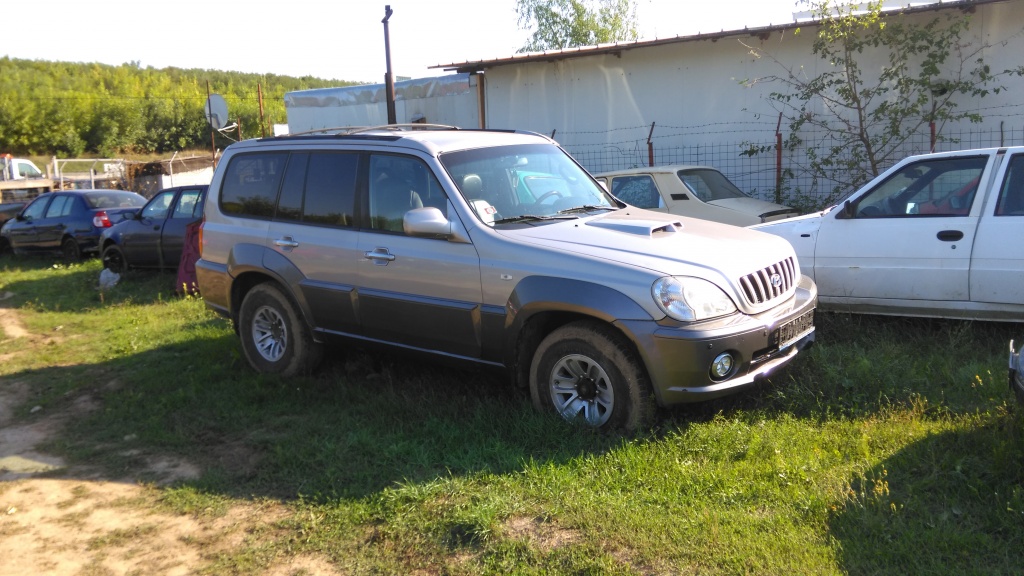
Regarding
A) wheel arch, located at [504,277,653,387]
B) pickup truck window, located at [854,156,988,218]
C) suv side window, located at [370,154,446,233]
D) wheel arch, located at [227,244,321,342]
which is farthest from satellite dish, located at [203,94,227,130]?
pickup truck window, located at [854,156,988,218]

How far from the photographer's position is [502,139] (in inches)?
248

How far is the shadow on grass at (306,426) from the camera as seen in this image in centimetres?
479

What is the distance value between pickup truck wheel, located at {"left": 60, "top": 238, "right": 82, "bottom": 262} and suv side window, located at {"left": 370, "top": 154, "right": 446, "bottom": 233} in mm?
11825

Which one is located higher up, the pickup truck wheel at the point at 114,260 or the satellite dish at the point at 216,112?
the satellite dish at the point at 216,112

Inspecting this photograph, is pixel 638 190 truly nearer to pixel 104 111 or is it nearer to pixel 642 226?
pixel 642 226

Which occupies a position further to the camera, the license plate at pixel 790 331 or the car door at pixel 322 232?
the car door at pixel 322 232

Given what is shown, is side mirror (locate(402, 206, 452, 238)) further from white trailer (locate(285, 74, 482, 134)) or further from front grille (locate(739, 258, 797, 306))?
white trailer (locate(285, 74, 482, 134))

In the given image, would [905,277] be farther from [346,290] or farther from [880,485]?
[346,290]

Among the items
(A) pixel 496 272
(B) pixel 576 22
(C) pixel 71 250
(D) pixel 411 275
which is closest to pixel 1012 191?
(A) pixel 496 272

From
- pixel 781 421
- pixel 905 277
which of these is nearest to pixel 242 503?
pixel 781 421

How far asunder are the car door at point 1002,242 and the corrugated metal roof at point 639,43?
16.9ft

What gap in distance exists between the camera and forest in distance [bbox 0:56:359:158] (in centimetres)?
5428

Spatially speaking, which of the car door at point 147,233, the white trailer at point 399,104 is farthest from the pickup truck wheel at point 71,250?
the white trailer at point 399,104

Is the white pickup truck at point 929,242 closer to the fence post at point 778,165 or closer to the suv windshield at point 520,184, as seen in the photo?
the suv windshield at point 520,184
